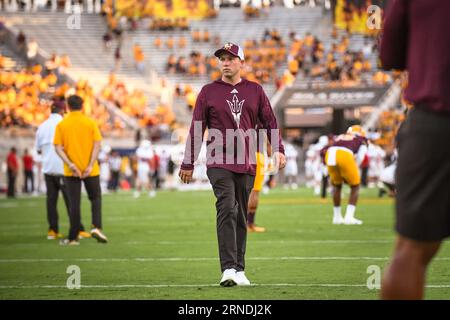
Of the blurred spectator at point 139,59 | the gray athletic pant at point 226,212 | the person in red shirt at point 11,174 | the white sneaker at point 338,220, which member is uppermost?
the gray athletic pant at point 226,212

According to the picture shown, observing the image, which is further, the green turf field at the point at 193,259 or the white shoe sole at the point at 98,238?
the white shoe sole at the point at 98,238

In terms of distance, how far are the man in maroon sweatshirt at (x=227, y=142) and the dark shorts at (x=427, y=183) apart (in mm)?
4609

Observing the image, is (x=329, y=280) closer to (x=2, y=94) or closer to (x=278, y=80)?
(x=2, y=94)

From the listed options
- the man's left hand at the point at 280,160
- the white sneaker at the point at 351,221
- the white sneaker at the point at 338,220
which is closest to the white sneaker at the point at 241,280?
the man's left hand at the point at 280,160

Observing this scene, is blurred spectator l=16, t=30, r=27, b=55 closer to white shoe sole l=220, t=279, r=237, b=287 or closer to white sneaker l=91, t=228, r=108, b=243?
white sneaker l=91, t=228, r=108, b=243

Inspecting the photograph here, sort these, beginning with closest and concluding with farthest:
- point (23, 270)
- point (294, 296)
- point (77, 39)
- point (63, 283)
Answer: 1. point (294, 296)
2. point (63, 283)
3. point (23, 270)
4. point (77, 39)

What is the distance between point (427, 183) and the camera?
16.3 ft

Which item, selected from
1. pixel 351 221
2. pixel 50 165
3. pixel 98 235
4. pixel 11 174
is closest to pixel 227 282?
pixel 98 235

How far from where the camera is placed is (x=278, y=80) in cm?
5172

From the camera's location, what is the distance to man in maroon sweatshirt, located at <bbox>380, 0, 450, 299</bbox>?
495 centimetres

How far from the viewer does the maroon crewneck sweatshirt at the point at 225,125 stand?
31.4 feet

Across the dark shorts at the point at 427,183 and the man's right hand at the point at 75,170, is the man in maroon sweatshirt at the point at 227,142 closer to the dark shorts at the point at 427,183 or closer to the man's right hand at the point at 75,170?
the dark shorts at the point at 427,183
